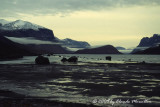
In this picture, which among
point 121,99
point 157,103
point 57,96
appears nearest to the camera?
point 157,103

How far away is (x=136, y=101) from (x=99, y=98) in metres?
3.79

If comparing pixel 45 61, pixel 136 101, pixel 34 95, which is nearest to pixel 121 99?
pixel 136 101

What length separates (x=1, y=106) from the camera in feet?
59.6

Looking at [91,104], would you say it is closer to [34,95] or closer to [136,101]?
[136,101]

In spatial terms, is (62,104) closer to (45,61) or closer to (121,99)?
(121,99)

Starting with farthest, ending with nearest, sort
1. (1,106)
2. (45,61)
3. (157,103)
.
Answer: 1. (45,61)
2. (157,103)
3. (1,106)

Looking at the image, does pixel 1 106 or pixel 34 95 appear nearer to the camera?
pixel 1 106

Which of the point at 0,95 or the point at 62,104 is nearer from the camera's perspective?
the point at 62,104

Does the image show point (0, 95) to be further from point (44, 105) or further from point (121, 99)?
point (121, 99)

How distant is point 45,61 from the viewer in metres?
104

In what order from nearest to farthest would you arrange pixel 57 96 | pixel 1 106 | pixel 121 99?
pixel 1 106
pixel 121 99
pixel 57 96

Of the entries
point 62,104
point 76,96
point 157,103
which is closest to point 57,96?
point 76,96

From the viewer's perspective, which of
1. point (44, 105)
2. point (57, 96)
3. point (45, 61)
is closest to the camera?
point (44, 105)

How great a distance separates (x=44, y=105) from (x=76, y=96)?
19.1 ft
